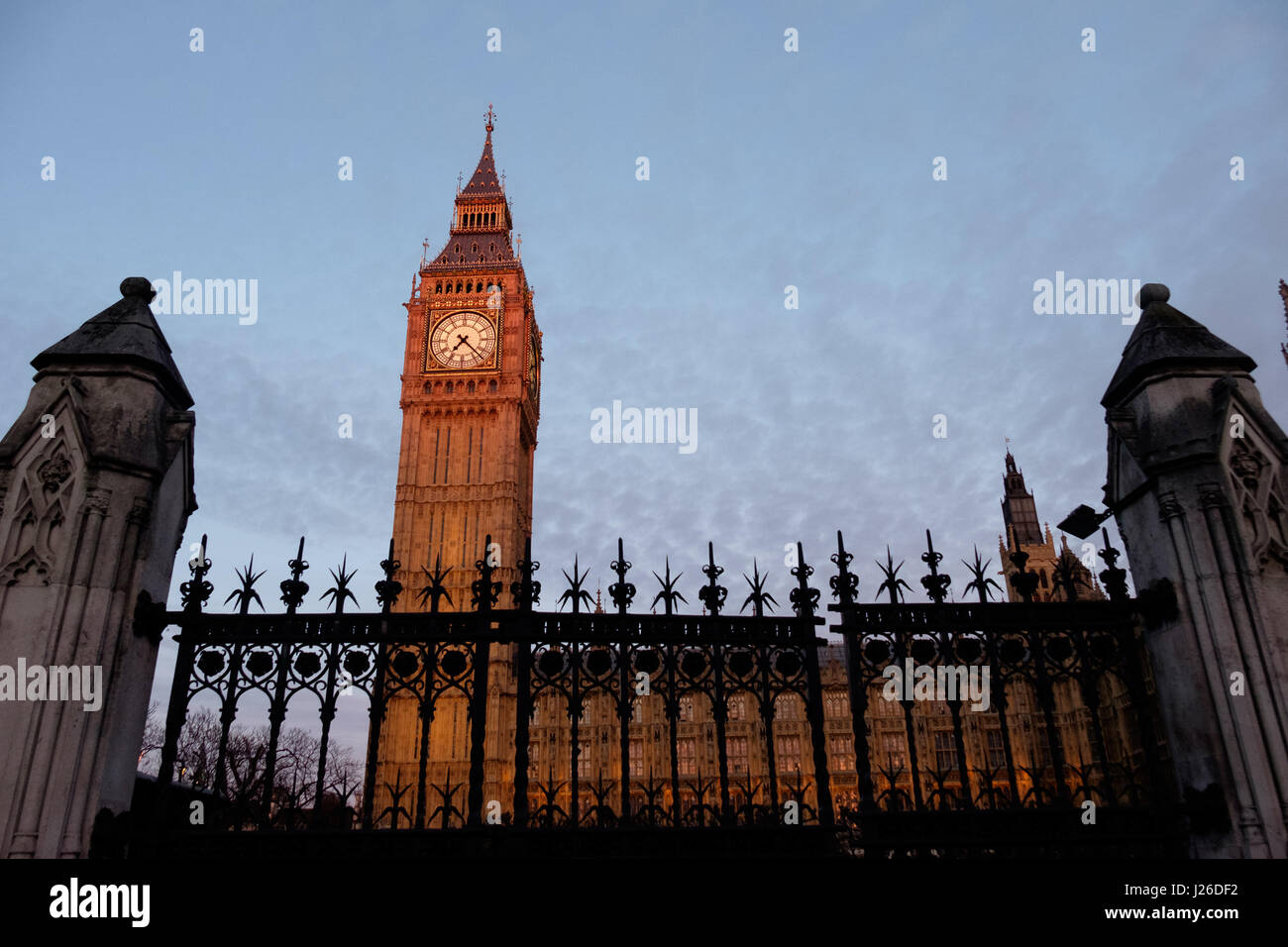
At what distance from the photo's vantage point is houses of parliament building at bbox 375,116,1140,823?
44.8m

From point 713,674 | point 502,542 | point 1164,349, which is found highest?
point 502,542

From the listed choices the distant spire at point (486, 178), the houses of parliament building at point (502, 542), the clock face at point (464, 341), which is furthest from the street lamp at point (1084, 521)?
the distant spire at point (486, 178)

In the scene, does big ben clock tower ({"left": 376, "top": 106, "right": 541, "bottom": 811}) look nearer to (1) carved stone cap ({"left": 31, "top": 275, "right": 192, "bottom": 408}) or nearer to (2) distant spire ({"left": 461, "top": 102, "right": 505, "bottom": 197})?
(2) distant spire ({"left": 461, "top": 102, "right": 505, "bottom": 197})

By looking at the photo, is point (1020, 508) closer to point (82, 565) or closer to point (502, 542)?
point (502, 542)

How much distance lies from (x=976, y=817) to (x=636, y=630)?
2.71 m

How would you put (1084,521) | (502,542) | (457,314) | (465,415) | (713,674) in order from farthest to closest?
(457,314) < (465,415) < (502,542) < (1084,521) < (713,674)

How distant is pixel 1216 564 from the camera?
5832 millimetres

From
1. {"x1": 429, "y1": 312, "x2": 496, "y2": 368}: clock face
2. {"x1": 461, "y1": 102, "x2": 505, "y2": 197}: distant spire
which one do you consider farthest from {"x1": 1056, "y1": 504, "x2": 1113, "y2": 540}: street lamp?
{"x1": 461, "y1": 102, "x2": 505, "y2": 197}: distant spire

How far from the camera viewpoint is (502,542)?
5331 centimetres

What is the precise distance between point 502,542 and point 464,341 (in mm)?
15648

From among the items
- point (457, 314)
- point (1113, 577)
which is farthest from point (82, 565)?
point (457, 314)
